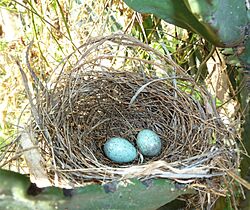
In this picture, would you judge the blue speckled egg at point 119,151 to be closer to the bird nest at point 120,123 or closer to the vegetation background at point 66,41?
the bird nest at point 120,123

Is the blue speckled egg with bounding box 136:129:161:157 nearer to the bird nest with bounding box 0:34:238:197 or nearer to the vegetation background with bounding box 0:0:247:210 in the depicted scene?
the bird nest with bounding box 0:34:238:197

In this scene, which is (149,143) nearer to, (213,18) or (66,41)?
(213,18)

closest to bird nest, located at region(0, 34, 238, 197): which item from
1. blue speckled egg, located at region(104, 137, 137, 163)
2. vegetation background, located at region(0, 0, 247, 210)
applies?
blue speckled egg, located at region(104, 137, 137, 163)

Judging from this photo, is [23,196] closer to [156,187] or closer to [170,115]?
[156,187]

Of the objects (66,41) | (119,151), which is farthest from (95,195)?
(66,41)

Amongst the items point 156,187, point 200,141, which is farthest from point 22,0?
point 156,187

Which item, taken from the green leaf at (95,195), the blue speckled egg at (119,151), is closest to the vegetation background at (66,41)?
the blue speckled egg at (119,151)
